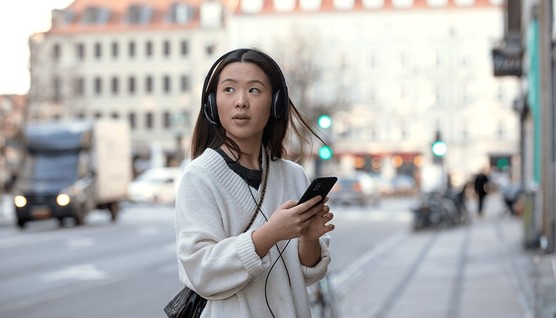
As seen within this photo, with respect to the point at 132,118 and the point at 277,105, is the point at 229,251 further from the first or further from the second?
the point at 132,118

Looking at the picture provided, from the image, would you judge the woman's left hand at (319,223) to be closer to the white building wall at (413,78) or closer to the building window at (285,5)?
the white building wall at (413,78)

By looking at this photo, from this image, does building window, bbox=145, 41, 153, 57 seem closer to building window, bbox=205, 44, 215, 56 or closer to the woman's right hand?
building window, bbox=205, 44, 215, 56

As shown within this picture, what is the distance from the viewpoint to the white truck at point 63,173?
114 ft

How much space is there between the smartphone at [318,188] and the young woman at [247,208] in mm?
24

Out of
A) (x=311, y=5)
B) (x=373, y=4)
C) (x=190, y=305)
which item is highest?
(x=311, y=5)

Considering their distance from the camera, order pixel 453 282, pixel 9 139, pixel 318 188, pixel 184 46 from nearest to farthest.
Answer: pixel 318 188 < pixel 453 282 < pixel 9 139 < pixel 184 46

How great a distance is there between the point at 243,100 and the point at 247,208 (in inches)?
12.0

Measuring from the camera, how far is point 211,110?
377cm

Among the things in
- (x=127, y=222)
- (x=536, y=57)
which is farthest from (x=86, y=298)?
(x=127, y=222)

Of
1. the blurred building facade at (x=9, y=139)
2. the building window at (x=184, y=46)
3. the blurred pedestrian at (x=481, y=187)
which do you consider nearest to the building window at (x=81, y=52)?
the blurred building facade at (x=9, y=139)

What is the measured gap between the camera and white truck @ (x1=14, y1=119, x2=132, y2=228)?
114 feet

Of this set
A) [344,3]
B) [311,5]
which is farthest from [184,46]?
[344,3]

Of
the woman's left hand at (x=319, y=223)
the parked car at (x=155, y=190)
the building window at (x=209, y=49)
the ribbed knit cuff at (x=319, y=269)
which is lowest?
the parked car at (x=155, y=190)

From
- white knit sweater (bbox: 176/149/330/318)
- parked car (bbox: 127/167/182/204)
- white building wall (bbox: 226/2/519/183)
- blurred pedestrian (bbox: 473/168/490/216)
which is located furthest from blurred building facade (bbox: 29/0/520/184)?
white knit sweater (bbox: 176/149/330/318)
